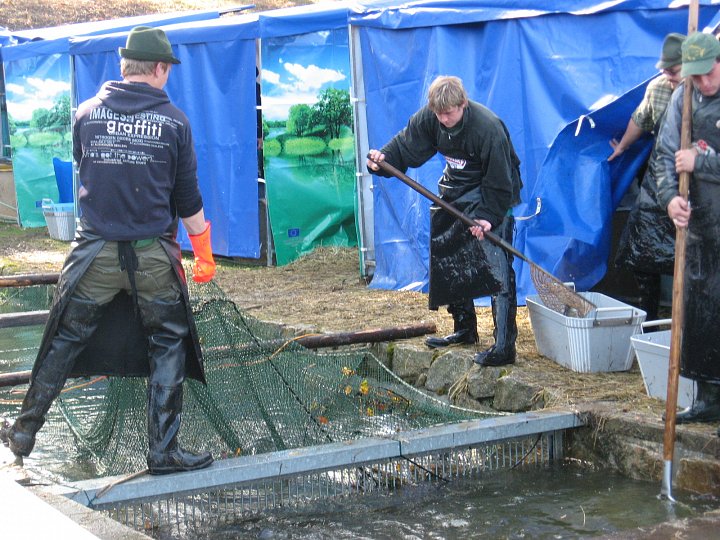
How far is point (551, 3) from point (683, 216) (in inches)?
137

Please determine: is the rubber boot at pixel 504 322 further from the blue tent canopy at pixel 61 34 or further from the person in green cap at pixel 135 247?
the blue tent canopy at pixel 61 34

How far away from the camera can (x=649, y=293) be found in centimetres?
730

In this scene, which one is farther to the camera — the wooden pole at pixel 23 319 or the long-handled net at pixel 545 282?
the wooden pole at pixel 23 319

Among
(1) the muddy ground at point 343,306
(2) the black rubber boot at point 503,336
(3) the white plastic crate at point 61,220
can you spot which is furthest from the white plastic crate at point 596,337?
(3) the white plastic crate at point 61,220

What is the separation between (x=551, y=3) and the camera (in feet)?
26.2

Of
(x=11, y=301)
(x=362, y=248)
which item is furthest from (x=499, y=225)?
(x=11, y=301)

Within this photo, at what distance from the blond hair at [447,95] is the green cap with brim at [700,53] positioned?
1689 millimetres

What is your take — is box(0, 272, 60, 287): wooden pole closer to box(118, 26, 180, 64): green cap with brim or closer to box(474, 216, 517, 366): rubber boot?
box(474, 216, 517, 366): rubber boot

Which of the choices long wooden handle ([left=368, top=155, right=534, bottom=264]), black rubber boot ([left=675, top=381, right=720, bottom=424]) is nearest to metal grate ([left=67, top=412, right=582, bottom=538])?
black rubber boot ([left=675, top=381, right=720, bottom=424])

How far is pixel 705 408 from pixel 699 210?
1.03 m

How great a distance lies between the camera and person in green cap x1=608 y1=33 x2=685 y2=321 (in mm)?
6930

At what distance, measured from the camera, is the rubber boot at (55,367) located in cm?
468

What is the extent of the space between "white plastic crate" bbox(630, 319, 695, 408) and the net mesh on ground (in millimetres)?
951

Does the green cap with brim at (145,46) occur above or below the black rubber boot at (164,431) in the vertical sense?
above
